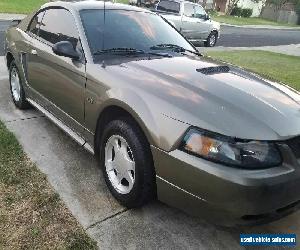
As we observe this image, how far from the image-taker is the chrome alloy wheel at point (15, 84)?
5.53 meters

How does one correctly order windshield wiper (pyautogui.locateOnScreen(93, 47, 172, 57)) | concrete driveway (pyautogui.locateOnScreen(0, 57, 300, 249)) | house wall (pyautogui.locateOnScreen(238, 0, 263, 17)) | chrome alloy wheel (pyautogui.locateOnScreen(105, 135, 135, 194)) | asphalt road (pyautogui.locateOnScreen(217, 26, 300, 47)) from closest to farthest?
1. concrete driveway (pyautogui.locateOnScreen(0, 57, 300, 249))
2. chrome alloy wheel (pyautogui.locateOnScreen(105, 135, 135, 194))
3. windshield wiper (pyautogui.locateOnScreen(93, 47, 172, 57))
4. asphalt road (pyautogui.locateOnScreen(217, 26, 300, 47))
5. house wall (pyautogui.locateOnScreen(238, 0, 263, 17))

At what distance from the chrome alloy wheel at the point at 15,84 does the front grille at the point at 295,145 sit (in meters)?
3.90

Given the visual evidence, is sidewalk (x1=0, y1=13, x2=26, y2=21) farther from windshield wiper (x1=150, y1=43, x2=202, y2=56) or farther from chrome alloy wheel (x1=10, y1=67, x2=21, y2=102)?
windshield wiper (x1=150, y1=43, x2=202, y2=56)

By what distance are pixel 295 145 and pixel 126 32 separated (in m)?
2.15

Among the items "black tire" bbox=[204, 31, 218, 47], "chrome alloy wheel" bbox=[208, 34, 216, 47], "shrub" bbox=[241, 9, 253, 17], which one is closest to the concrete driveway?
"black tire" bbox=[204, 31, 218, 47]

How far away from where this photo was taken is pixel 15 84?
5.69 m

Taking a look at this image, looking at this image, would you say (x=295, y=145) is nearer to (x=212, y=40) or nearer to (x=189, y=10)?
(x=189, y=10)

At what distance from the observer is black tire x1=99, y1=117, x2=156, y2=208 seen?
3061 mm

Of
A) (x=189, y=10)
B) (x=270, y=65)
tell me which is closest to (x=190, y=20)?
(x=189, y=10)

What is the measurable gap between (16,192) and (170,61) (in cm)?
187

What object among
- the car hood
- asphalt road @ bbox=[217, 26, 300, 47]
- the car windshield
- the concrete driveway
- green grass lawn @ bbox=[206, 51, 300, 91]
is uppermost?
the car windshield

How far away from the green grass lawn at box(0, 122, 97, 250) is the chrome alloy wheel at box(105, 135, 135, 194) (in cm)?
49

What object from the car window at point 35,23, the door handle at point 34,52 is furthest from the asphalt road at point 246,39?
the door handle at point 34,52

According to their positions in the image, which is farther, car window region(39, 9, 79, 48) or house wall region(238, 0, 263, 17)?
house wall region(238, 0, 263, 17)
